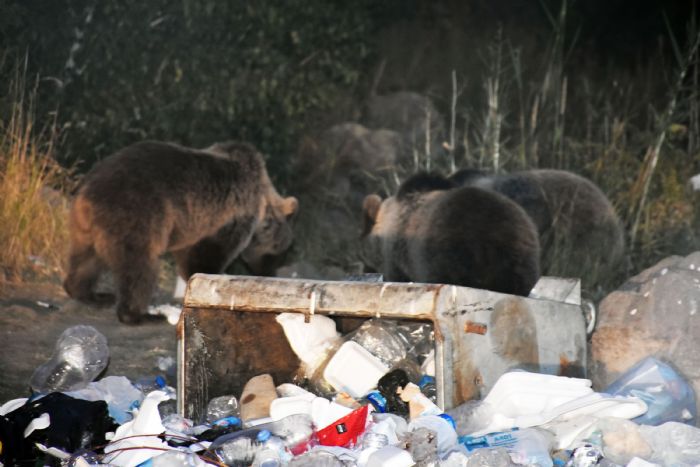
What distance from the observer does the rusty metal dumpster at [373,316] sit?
4742 mm

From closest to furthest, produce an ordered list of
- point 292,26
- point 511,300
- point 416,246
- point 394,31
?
point 511,300, point 416,246, point 292,26, point 394,31

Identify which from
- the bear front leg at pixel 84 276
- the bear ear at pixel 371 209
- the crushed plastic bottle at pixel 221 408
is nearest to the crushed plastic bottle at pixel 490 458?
the crushed plastic bottle at pixel 221 408

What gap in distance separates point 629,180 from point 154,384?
19.8 ft

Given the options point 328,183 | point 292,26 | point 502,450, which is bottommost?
point 328,183

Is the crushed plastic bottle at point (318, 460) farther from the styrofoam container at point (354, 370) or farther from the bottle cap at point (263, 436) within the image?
the styrofoam container at point (354, 370)

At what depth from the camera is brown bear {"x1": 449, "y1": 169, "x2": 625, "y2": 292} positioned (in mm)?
8648

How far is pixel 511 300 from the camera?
17.0ft

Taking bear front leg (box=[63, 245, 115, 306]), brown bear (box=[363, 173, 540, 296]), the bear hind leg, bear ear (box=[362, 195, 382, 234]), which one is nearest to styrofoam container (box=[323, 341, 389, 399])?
brown bear (box=[363, 173, 540, 296])

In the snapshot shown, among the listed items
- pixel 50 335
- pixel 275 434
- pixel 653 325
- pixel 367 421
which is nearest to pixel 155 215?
pixel 50 335

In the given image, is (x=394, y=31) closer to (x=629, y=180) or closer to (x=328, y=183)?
(x=328, y=183)

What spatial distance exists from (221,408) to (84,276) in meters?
2.93

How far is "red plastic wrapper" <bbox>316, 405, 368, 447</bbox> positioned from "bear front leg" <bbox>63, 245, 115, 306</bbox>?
383cm

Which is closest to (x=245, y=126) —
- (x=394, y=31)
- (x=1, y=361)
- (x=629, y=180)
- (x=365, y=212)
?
(x=365, y=212)

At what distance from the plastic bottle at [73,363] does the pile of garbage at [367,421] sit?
1.00 ft
